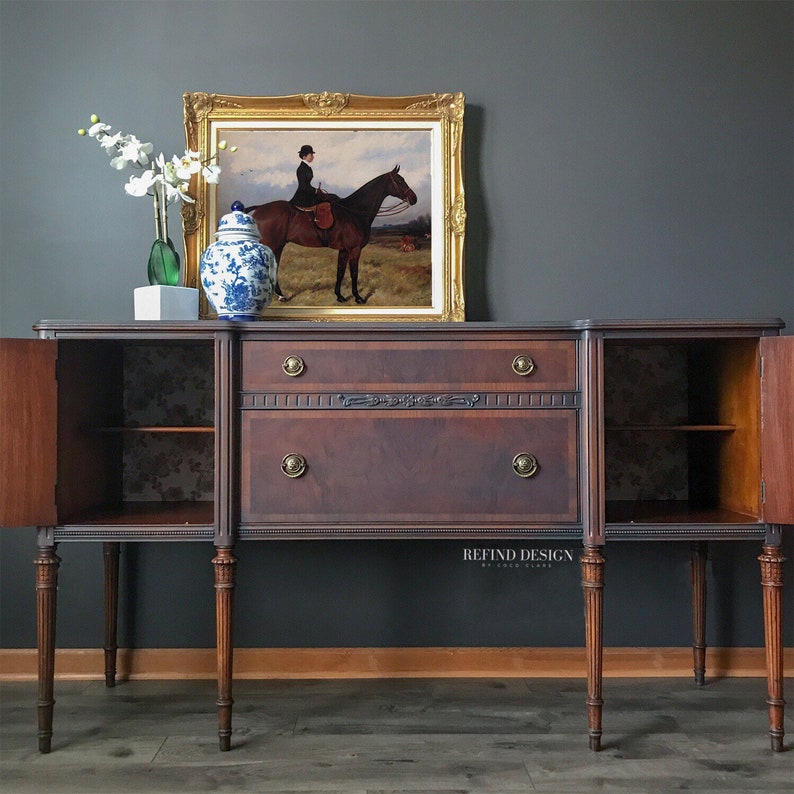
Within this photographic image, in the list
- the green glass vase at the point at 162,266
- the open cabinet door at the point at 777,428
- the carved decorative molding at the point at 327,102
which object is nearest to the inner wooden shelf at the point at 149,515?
the green glass vase at the point at 162,266

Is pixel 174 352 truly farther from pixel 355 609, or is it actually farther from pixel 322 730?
pixel 322 730

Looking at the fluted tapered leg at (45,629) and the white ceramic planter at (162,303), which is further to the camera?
the white ceramic planter at (162,303)

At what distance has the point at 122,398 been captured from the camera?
2361 millimetres

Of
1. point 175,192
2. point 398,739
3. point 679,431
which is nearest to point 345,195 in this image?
point 175,192

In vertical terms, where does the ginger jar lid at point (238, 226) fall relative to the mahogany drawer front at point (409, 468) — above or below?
above

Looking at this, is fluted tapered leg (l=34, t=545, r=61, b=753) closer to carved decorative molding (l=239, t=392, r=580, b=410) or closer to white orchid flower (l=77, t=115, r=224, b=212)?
carved decorative molding (l=239, t=392, r=580, b=410)

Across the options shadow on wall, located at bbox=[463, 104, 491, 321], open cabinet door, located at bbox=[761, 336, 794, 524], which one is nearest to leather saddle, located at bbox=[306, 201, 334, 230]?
shadow on wall, located at bbox=[463, 104, 491, 321]

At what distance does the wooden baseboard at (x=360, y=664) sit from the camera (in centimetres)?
234

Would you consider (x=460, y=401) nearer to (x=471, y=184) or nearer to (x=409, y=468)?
(x=409, y=468)

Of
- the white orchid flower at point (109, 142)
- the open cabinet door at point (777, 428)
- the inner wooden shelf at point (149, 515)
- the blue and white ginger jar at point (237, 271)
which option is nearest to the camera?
the open cabinet door at point (777, 428)

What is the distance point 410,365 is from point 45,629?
1.09 metres

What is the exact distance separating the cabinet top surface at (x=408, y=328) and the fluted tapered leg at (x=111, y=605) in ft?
2.46

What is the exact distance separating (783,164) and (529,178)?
0.80 meters

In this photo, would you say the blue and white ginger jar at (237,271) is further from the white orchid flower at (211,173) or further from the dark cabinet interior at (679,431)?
the dark cabinet interior at (679,431)
